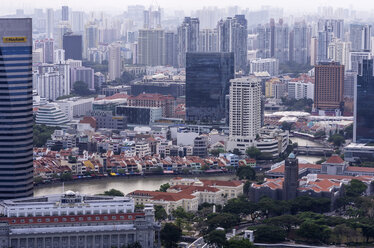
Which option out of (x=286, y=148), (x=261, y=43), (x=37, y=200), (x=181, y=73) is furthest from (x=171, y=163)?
(x=261, y=43)

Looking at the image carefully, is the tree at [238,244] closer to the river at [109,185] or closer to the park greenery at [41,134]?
the river at [109,185]

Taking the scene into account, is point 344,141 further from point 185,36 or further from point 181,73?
point 185,36

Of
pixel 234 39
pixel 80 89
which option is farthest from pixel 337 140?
pixel 234 39

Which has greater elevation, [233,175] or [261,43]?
[261,43]

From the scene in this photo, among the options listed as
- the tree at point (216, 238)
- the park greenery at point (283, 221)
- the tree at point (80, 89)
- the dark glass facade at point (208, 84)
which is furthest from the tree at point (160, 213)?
the tree at point (80, 89)

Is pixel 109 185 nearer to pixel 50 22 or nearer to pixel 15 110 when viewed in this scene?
pixel 15 110
